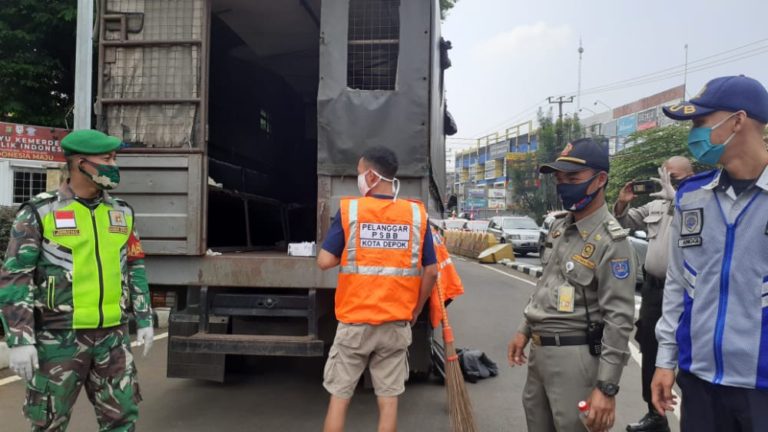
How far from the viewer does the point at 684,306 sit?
6.18 ft

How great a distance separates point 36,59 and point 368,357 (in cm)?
986

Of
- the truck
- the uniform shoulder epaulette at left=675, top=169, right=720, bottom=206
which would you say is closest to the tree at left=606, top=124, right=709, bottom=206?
the truck

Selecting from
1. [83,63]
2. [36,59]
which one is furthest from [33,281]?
[36,59]

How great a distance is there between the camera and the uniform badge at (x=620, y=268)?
2.14 m

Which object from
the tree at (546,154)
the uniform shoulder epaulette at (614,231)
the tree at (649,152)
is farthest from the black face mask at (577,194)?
the tree at (546,154)

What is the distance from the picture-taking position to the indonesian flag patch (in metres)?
2.62

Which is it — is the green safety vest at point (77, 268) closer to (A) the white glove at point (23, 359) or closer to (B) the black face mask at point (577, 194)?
(A) the white glove at point (23, 359)

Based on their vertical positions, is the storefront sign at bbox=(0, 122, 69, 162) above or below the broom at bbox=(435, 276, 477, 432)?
above

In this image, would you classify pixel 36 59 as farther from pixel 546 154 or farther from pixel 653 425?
pixel 546 154

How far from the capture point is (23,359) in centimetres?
242

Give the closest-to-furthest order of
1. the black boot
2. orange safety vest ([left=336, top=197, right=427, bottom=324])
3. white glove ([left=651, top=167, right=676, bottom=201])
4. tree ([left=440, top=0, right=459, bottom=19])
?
1. orange safety vest ([left=336, top=197, right=427, bottom=324])
2. white glove ([left=651, top=167, right=676, bottom=201])
3. the black boot
4. tree ([left=440, top=0, right=459, bottom=19])

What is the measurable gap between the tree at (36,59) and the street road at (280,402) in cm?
661

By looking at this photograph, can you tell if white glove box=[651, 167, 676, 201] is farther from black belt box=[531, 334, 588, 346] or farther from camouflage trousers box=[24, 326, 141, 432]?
camouflage trousers box=[24, 326, 141, 432]

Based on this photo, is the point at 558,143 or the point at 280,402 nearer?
the point at 280,402
